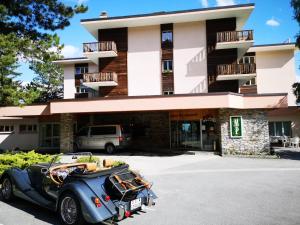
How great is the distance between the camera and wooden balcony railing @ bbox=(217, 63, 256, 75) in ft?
65.4

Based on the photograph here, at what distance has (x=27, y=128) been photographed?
2455 centimetres

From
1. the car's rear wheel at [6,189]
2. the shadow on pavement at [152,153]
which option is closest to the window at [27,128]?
the shadow on pavement at [152,153]

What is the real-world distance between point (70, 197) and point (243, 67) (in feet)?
59.4

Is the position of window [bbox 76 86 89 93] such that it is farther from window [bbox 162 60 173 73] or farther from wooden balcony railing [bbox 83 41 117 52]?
window [bbox 162 60 173 73]

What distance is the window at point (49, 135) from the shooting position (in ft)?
77.6

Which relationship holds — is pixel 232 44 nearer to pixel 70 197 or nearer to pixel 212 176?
pixel 212 176

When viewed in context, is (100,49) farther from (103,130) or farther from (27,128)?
(27,128)

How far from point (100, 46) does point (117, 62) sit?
6.55 feet

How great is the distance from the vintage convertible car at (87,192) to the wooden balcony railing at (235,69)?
53.7ft

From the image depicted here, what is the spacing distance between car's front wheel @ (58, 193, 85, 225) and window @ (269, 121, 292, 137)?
2419cm

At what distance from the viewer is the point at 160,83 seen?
72.3ft

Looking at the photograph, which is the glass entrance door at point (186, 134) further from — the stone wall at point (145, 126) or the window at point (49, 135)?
the window at point (49, 135)

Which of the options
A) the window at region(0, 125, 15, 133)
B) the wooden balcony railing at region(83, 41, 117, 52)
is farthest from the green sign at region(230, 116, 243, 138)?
the window at region(0, 125, 15, 133)

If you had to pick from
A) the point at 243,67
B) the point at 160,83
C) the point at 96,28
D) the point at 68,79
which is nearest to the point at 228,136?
the point at 243,67
